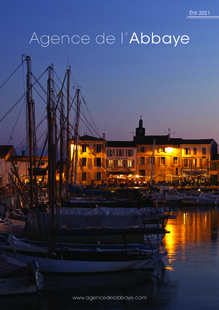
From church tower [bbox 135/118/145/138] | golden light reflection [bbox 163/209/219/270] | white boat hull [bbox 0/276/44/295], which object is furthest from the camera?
church tower [bbox 135/118/145/138]

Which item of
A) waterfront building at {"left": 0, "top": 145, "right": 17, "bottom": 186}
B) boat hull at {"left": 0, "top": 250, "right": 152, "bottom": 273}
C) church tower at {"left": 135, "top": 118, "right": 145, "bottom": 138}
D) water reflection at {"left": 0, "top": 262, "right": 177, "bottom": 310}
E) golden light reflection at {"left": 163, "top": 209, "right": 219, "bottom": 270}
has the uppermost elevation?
church tower at {"left": 135, "top": 118, "right": 145, "bottom": 138}

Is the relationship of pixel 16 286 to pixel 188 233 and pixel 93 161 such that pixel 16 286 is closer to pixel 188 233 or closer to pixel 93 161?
pixel 188 233

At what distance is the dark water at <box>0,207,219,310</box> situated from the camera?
17.8 metres

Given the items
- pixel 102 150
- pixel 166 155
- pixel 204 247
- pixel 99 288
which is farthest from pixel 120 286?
pixel 166 155

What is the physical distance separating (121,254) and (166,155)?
76611 mm

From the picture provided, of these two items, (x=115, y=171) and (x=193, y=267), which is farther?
(x=115, y=171)

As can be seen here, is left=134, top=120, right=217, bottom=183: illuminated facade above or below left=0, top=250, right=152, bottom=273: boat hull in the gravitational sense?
above

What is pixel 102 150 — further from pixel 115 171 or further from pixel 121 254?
pixel 121 254

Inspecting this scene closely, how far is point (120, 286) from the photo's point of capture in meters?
20.1

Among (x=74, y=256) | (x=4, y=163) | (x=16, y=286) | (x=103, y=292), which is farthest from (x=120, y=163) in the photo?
(x=16, y=286)

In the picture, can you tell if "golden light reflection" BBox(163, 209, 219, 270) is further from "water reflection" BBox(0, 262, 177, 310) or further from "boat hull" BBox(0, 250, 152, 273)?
"boat hull" BBox(0, 250, 152, 273)

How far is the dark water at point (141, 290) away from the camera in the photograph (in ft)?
58.5

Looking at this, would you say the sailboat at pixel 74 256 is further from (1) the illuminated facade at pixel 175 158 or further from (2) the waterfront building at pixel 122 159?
(1) the illuminated facade at pixel 175 158

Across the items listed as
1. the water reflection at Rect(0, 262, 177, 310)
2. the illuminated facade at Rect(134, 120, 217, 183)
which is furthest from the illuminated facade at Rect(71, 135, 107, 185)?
the water reflection at Rect(0, 262, 177, 310)
